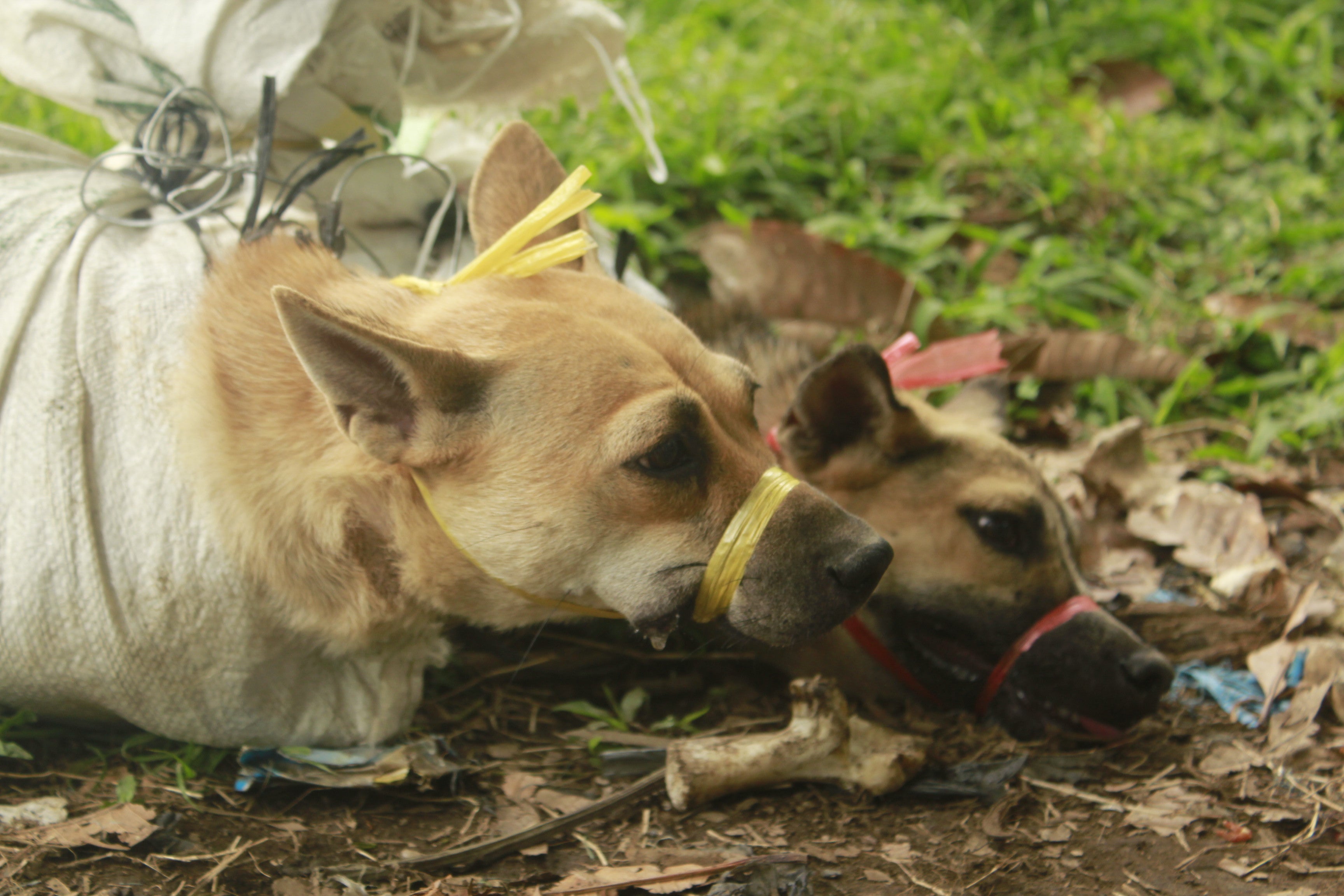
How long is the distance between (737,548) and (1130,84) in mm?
6422

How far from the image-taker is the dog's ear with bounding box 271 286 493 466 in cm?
226

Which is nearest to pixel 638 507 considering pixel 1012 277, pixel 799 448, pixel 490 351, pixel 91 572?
pixel 490 351

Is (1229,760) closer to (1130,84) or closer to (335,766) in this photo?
(335,766)

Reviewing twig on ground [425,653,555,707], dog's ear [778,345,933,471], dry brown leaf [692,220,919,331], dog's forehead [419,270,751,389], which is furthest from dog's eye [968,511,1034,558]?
dry brown leaf [692,220,919,331]

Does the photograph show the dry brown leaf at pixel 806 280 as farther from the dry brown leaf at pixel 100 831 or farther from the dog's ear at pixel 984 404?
the dry brown leaf at pixel 100 831

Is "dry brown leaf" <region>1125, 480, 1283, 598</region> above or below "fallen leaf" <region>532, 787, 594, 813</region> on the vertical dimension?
above

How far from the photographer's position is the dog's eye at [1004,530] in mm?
3309

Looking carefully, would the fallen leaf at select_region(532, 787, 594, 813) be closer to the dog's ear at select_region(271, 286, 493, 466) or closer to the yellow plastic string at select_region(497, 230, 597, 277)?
the dog's ear at select_region(271, 286, 493, 466)

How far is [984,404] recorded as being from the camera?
4203 millimetres

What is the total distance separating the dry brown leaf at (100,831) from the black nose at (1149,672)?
2.68 meters

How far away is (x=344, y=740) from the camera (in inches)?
116

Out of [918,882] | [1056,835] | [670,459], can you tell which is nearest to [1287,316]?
[1056,835]

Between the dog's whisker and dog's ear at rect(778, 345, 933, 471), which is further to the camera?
dog's ear at rect(778, 345, 933, 471)

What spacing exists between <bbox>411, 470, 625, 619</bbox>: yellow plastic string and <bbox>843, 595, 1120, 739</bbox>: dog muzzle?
35.9 inches
